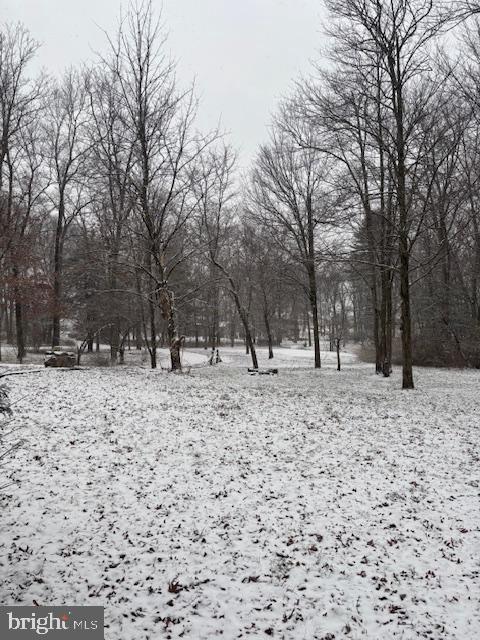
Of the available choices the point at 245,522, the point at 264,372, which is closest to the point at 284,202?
the point at 264,372

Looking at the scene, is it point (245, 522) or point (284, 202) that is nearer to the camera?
point (245, 522)

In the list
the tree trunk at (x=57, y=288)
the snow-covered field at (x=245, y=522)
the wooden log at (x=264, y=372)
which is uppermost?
the tree trunk at (x=57, y=288)

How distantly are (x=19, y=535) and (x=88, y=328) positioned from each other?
19959mm

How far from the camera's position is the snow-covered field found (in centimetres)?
376

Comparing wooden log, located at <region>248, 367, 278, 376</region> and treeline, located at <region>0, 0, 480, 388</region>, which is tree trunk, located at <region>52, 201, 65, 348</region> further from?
wooden log, located at <region>248, 367, 278, 376</region>

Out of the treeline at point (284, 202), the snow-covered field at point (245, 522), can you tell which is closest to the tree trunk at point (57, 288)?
the treeline at point (284, 202)

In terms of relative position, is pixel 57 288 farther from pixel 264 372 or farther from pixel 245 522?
pixel 245 522

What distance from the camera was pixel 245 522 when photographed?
518cm

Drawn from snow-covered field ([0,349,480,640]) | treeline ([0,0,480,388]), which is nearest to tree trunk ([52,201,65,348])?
treeline ([0,0,480,388])

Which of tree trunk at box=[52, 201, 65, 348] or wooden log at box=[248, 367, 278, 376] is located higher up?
tree trunk at box=[52, 201, 65, 348]

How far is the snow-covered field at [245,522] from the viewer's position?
3.76 metres

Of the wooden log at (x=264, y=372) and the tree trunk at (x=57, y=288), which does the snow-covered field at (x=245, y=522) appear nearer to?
the wooden log at (x=264, y=372)

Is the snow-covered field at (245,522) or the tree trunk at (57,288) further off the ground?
the tree trunk at (57,288)

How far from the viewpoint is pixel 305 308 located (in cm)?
5044
